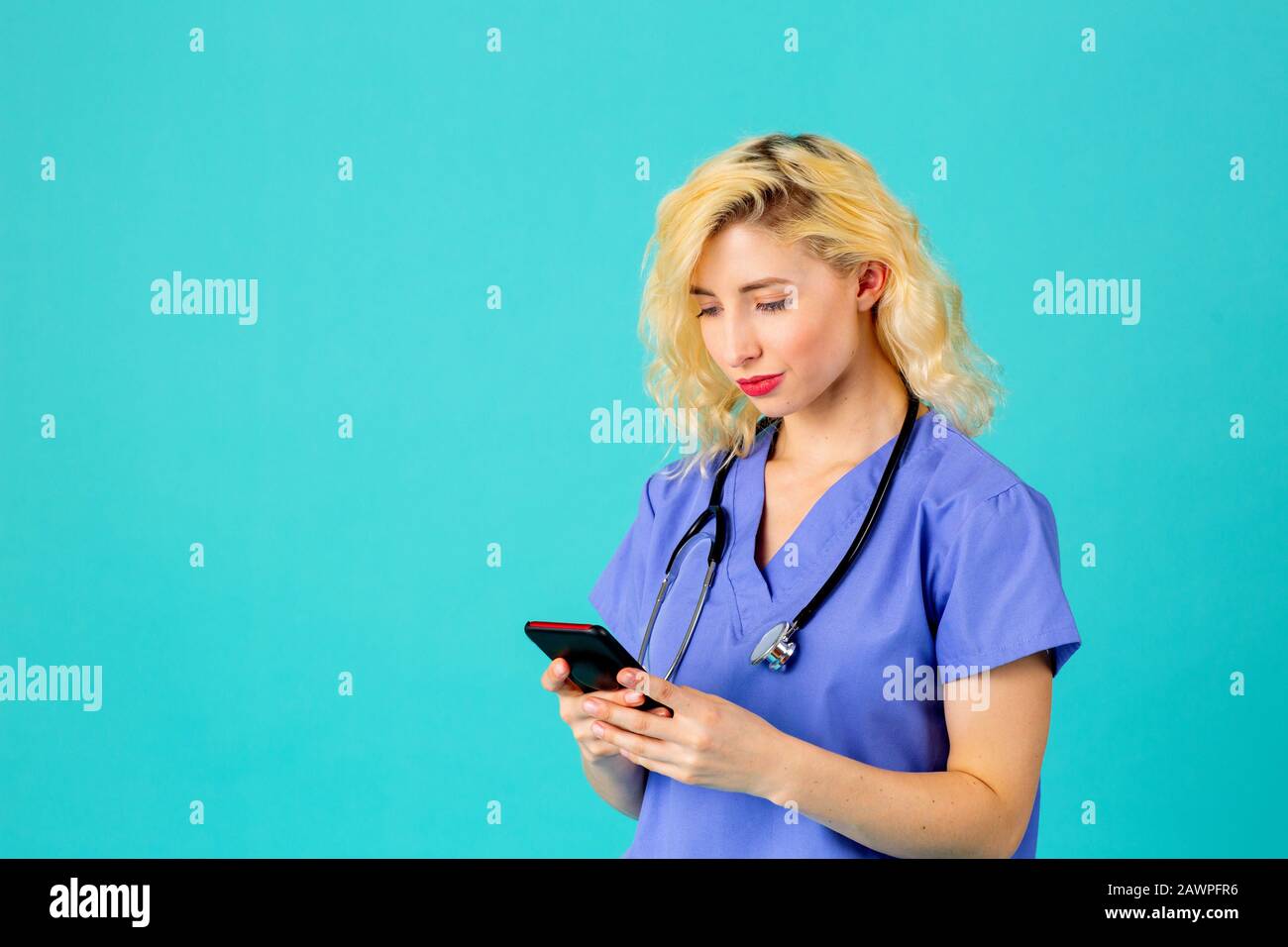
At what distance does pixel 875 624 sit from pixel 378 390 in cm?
166

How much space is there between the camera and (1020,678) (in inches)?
51.5

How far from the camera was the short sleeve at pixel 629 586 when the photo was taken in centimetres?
163

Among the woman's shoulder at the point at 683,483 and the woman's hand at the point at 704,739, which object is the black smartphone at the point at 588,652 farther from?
the woman's shoulder at the point at 683,483

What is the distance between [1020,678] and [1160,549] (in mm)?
→ 1448

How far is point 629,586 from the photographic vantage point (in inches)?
65.3

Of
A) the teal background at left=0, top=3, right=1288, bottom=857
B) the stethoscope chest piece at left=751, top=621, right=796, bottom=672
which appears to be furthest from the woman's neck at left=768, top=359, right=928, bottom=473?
the teal background at left=0, top=3, right=1288, bottom=857

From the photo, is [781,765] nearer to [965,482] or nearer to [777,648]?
[777,648]

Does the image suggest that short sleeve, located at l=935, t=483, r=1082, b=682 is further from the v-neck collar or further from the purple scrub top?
the v-neck collar

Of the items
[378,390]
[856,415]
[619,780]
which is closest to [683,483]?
[856,415]

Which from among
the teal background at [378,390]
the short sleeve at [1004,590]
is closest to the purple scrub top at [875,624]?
the short sleeve at [1004,590]

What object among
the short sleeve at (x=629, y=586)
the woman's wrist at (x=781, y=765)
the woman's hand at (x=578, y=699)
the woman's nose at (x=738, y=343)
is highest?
the woman's nose at (x=738, y=343)

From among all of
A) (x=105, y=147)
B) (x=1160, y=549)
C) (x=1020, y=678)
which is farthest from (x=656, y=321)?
(x=105, y=147)

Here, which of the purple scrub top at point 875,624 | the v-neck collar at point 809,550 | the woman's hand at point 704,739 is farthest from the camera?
the v-neck collar at point 809,550

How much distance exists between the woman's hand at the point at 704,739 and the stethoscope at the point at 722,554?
0.52ft
